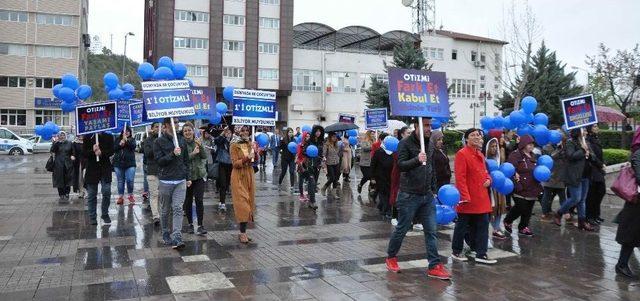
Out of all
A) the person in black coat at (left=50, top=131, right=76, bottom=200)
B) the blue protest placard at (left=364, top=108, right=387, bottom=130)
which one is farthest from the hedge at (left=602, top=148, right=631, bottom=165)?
→ the person in black coat at (left=50, top=131, right=76, bottom=200)

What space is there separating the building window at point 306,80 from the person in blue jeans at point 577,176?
45.4 meters

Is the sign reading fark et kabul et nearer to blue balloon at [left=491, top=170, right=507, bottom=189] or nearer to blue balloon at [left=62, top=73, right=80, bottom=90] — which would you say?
blue balloon at [left=491, top=170, right=507, bottom=189]

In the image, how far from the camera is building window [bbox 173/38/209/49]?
49.9 metres

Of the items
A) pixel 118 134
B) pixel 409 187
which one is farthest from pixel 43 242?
pixel 409 187

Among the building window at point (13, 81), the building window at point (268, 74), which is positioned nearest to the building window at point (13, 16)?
the building window at point (13, 81)

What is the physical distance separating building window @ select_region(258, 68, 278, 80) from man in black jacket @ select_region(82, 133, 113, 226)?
4330 cm

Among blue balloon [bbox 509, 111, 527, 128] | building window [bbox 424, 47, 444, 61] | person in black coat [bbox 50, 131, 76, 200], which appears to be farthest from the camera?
building window [bbox 424, 47, 444, 61]

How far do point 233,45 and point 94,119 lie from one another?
43.5m

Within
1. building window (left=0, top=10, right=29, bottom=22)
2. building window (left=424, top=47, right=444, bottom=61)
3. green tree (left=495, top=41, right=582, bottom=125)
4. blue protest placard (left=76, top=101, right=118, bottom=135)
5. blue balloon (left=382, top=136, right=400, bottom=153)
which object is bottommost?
blue balloon (left=382, top=136, right=400, bottom=153)

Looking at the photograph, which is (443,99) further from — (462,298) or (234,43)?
(234,43)

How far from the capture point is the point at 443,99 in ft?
23.1

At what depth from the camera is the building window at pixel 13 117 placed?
50.2 metres

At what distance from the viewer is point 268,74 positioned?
52.6m

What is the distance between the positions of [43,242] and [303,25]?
48738mm
